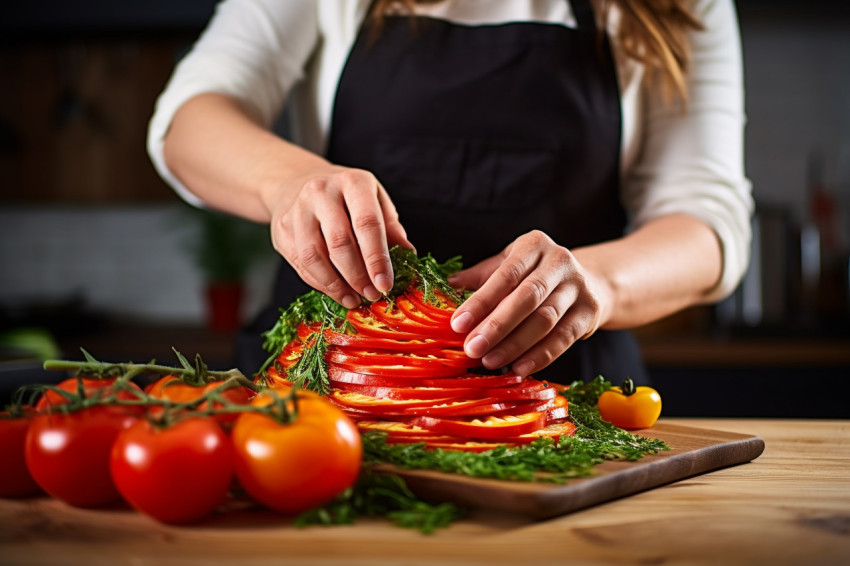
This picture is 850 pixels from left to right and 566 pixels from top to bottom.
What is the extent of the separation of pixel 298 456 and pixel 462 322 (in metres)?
0.37

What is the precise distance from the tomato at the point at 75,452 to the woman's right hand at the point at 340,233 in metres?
0.36

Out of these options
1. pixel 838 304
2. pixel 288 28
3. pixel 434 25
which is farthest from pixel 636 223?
pixel 838 304

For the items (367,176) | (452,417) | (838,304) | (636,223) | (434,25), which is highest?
(434,25)

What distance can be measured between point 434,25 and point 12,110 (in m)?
2.78

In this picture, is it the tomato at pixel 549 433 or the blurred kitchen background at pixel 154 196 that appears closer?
the tomato at pixel 549 433

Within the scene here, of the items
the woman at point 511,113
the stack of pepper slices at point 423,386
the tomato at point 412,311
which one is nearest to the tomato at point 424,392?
the stack of pepper slices at point 423,386

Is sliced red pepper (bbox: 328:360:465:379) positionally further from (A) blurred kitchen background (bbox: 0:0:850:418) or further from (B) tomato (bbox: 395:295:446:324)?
(A) blurred kitchen background (bbox: 0:0:850:418)

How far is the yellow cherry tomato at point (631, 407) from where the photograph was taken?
1.37 metres

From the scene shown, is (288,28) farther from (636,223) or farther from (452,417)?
(452,417)

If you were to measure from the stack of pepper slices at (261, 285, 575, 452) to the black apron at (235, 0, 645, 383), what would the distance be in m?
0.54

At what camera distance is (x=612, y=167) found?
71.2 inches

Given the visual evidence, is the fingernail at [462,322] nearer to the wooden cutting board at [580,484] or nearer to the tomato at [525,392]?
the tomato at [525,392]

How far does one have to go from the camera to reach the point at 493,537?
870mm

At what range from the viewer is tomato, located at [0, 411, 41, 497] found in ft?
3.24
